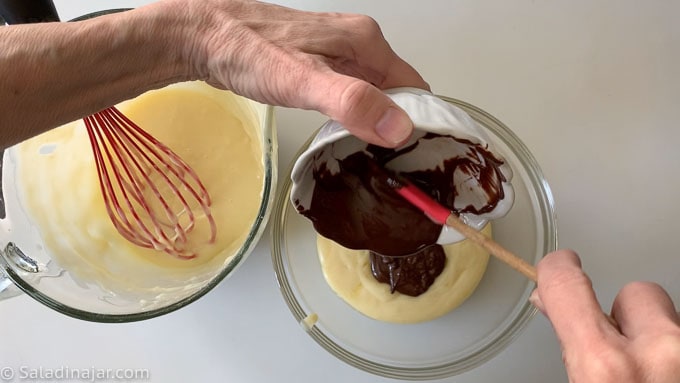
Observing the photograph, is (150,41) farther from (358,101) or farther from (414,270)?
(414,270)

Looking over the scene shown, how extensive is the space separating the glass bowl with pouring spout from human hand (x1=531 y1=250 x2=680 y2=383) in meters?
0.41

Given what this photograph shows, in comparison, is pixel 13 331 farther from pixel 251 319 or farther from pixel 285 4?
pixel 285 4

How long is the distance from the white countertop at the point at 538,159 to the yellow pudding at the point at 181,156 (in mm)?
67

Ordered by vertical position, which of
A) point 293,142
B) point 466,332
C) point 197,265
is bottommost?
point 466,332

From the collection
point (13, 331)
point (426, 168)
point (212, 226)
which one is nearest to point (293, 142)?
point (212, 226)

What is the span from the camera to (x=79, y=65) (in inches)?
27.6

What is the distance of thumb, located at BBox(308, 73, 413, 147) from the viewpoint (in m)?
0.64

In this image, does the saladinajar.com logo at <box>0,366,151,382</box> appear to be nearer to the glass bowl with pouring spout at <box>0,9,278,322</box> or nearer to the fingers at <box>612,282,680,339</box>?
the glass bowl with pouring spout at <box>0,9,278,322</box>

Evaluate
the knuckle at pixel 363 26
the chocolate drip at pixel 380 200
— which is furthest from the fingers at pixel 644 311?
the knuckle at pixel 363 26

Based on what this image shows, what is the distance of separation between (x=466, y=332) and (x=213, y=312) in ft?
1.39

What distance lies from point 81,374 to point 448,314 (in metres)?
0.64

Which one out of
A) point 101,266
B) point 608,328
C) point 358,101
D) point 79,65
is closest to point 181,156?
point 101,266

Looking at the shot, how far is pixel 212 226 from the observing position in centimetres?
101

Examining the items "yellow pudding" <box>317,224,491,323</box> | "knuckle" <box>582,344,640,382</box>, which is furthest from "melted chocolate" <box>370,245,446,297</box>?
"knuckle" <box>582,344,640,382</box>
